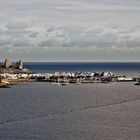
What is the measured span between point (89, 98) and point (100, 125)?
158ft

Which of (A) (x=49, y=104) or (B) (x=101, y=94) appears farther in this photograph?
(B) (x=101, y=94)

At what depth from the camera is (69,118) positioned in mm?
78188

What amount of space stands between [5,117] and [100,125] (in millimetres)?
15191

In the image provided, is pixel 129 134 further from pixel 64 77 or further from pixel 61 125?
pixel 64 77

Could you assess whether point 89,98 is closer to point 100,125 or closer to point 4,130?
point 100,125

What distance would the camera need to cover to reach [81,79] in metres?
188

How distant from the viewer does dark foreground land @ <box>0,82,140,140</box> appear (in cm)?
6375

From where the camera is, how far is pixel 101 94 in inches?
5192

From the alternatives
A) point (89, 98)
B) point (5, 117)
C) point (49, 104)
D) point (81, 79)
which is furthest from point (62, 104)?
point (81, 79)

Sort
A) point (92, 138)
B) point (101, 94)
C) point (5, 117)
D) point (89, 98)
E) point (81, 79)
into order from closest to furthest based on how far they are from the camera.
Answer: point (92, 138) → point (5, 117) → point (89, 98) → point (101, 94) → point (81, 79)

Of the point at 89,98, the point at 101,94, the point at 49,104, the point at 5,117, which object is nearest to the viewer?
the point at 5,117

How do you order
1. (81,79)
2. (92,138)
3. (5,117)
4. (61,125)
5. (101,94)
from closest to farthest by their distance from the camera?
(92,138) < (61,125) < (5,117) < (101,94) < (81,79)

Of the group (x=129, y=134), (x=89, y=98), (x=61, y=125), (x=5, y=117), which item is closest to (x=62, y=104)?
(x=89, y=98)

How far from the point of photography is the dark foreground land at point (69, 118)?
63750 mm
